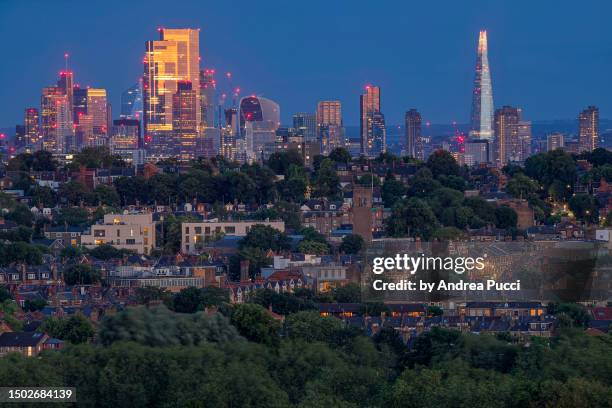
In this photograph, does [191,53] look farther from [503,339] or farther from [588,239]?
[503,339]

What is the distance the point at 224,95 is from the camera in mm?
151500

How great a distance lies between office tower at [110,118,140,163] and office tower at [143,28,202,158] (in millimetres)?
744

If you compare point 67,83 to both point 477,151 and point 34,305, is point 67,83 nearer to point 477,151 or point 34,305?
point 477,151

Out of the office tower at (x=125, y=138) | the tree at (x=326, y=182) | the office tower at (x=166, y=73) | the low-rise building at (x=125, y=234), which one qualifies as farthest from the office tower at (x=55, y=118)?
the low-rise building at (x=125, y=234)

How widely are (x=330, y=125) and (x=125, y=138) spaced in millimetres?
14421

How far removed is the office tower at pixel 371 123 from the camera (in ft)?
401

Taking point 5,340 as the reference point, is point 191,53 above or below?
above

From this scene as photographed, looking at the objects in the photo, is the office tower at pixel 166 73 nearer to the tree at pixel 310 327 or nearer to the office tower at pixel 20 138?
the office tower at pixel 20 138

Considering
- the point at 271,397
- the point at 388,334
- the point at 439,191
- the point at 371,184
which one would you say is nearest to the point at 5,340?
the point at 388,334

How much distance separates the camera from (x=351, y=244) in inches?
2048

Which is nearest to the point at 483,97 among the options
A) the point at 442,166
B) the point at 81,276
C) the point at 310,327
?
the point at 442,166

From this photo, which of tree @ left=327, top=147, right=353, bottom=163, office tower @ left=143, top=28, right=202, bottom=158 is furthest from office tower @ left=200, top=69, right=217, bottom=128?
tree @ left=327, top=147, right=353, bottom=163

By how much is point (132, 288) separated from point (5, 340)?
10.1 metres

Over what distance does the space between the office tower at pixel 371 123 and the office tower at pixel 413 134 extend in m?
1.33
